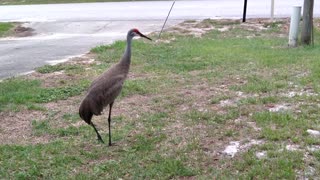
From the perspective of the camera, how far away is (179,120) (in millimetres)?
6277

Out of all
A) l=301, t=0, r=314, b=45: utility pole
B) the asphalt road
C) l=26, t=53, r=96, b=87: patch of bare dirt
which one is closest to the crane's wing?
l=26, t=53, r=96, b=87: patch of bare dirt

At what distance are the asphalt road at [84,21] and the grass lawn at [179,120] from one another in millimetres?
2186

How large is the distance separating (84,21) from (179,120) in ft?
41.3

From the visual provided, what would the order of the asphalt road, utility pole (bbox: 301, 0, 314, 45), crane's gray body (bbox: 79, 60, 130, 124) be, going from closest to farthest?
crane's gray body (bbox: 79, 60, 130, 124)
utility pole (bbox: 301, 0, 314, 45)
the asphalt road

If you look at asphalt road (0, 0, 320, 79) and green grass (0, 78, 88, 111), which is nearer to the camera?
green grass (0, 78, 88, 111)

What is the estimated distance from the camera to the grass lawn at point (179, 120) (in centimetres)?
489

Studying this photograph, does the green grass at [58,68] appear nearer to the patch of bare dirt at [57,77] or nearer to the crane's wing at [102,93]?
the patch of bare dirt at [57,77]

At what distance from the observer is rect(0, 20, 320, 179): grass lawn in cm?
489

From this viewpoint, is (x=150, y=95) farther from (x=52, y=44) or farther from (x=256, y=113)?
(x=52, y=44)

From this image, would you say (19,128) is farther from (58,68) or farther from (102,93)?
(58,68)

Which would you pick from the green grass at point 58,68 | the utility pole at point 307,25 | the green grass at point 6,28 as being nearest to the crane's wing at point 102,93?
the green grass at point 58,68

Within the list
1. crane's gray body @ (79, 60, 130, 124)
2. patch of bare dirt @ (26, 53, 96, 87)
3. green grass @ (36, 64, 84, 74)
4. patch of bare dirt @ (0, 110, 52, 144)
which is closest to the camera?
crane's gray body @ (79, 60, 130, 124)

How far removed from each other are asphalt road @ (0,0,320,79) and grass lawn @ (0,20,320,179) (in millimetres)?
2186

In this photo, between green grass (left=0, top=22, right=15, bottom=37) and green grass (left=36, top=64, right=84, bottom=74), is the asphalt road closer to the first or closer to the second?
green grass (left=36, top=64, right=84, bottom=74)
